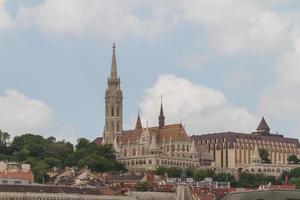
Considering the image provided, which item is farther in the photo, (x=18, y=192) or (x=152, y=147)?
(x=152, y=147)

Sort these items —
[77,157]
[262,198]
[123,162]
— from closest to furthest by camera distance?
[262,198] < [77,157] < [123,162]

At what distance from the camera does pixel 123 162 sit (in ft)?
624

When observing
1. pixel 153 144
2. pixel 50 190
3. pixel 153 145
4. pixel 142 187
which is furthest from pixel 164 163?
pixel 50 190

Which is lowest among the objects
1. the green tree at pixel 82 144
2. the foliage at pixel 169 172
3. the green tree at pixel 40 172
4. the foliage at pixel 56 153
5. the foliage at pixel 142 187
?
the foliage at pixel 142 187

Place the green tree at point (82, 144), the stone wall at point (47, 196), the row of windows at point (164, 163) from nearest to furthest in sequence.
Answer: the stone wall at point (47, 196)
the green tree at point (82, 144)
the row of windows at point (164, 163)

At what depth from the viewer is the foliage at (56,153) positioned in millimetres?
154375

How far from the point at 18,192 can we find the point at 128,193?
18.0 meters

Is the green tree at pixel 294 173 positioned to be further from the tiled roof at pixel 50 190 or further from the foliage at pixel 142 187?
the tiled roof at pixel 50 190

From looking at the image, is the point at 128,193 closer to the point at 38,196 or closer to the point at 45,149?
the point at 38,196

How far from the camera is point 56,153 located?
16588 centimetres

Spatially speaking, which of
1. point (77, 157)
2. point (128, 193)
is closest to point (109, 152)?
point (77, 157)

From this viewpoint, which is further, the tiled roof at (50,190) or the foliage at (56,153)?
the foliage at (56,153)

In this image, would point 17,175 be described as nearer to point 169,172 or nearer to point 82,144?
point 169,172

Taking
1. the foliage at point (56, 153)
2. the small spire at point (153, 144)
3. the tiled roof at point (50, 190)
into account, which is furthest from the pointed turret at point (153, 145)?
the tiled roof at point (50, 190)
